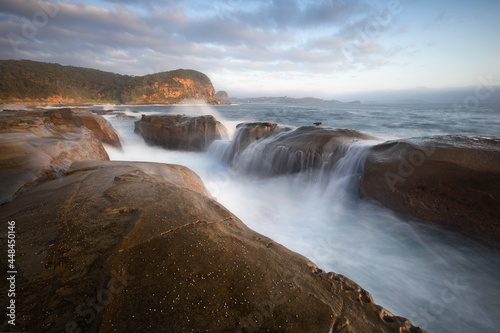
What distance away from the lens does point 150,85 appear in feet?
293

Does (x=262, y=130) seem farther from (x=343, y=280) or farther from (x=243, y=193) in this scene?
(x=343, y=280)

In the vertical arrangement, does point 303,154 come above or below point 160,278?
below

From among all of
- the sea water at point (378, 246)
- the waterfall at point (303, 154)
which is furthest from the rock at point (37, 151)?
the waterfall at point (303, 154)

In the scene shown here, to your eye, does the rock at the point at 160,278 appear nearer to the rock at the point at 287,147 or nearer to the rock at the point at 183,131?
the rock at the point at 287,147

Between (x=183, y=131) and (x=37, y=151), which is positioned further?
(x=183, y=131)

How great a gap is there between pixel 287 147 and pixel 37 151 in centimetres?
750

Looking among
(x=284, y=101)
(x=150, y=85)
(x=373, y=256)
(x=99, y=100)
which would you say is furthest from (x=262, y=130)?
→ (x=284, y=101)

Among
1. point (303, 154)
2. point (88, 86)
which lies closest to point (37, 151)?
point (303, 154)

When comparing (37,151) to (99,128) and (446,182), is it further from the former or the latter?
Answer: (446,182)

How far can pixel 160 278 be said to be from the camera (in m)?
1.60

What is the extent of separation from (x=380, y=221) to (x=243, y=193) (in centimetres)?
453

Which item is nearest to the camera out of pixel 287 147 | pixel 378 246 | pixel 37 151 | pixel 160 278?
pixel 160 278

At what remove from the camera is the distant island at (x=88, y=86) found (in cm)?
5031

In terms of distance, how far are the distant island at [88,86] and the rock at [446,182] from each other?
234 ft
